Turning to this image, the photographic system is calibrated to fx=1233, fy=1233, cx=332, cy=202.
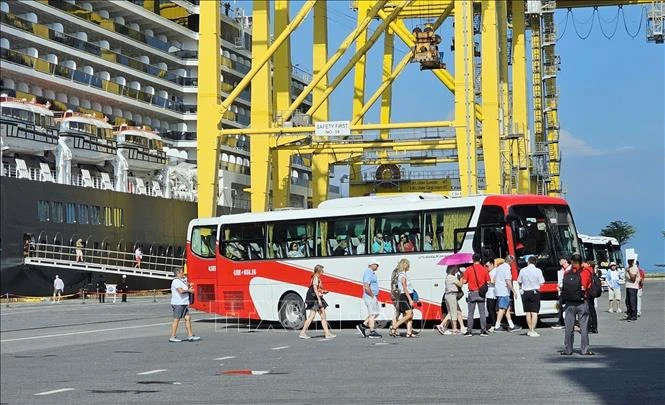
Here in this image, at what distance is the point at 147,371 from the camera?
15.5m

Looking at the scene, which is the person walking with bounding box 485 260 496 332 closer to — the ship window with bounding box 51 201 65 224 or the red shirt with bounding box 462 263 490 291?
the red shirt with bounding box 462 263 490 291

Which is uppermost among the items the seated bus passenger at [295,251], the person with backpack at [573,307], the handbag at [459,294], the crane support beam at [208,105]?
the crane support beam at [208,105]

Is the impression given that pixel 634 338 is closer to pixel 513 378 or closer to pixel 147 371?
pixel 513 378

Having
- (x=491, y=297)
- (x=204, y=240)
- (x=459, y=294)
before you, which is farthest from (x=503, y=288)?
(x=204, y=240)

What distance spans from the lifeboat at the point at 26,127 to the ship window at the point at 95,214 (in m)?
3.14

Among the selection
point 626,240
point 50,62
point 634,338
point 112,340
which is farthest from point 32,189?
point 626,240

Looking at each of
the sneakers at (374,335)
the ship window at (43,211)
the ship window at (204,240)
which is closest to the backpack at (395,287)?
the sneakers at (374,335)

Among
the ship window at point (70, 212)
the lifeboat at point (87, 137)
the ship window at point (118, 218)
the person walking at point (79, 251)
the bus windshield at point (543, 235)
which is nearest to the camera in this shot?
the bus windshield at point (543, 235)

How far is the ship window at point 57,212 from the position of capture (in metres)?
46.9

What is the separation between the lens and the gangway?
4556cm

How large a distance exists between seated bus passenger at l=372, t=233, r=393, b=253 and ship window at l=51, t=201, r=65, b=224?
24.0 m

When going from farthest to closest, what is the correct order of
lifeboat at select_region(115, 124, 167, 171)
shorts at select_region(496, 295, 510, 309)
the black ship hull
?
lifeboat at select_region(115, 124, 167, 171)
the black ship hull
shorts at select_region(496, 295, 510, 309)

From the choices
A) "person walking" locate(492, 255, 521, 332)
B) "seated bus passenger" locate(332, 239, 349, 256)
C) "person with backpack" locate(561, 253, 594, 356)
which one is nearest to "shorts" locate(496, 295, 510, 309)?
"person walking" locate(492, 255, 521, 332)

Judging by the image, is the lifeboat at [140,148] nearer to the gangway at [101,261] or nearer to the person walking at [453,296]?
the gangway at [101,261]
